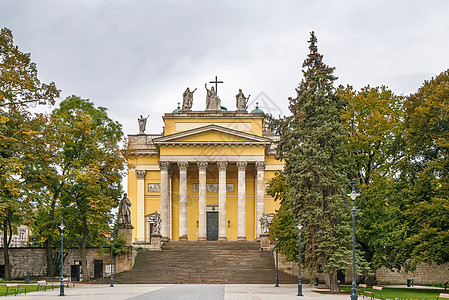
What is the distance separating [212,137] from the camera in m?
59.2

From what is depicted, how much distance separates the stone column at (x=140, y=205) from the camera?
206ft

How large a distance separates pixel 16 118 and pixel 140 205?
30.8 m

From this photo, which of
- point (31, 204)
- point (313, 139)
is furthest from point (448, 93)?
point (31, 204)

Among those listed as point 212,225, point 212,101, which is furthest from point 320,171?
point 212,101

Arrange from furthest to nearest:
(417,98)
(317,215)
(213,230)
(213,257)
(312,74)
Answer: (213,230)
(213,257)
(417,98)
(312,74)
(317,215)

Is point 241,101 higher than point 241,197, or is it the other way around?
point 241,101

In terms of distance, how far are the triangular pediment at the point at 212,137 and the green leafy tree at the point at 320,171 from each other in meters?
24.7

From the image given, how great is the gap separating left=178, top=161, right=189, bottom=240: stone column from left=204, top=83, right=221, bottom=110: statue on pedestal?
8034 millimetres

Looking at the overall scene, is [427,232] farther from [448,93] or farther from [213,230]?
[213,230]

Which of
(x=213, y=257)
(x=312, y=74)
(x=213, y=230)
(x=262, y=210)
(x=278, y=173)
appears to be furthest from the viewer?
(x=213, y=230)

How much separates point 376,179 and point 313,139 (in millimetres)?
7080

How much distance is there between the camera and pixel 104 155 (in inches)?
1700

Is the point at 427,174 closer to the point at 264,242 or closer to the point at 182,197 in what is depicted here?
the point at 264,242

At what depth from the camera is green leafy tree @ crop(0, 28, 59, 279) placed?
30625mm
